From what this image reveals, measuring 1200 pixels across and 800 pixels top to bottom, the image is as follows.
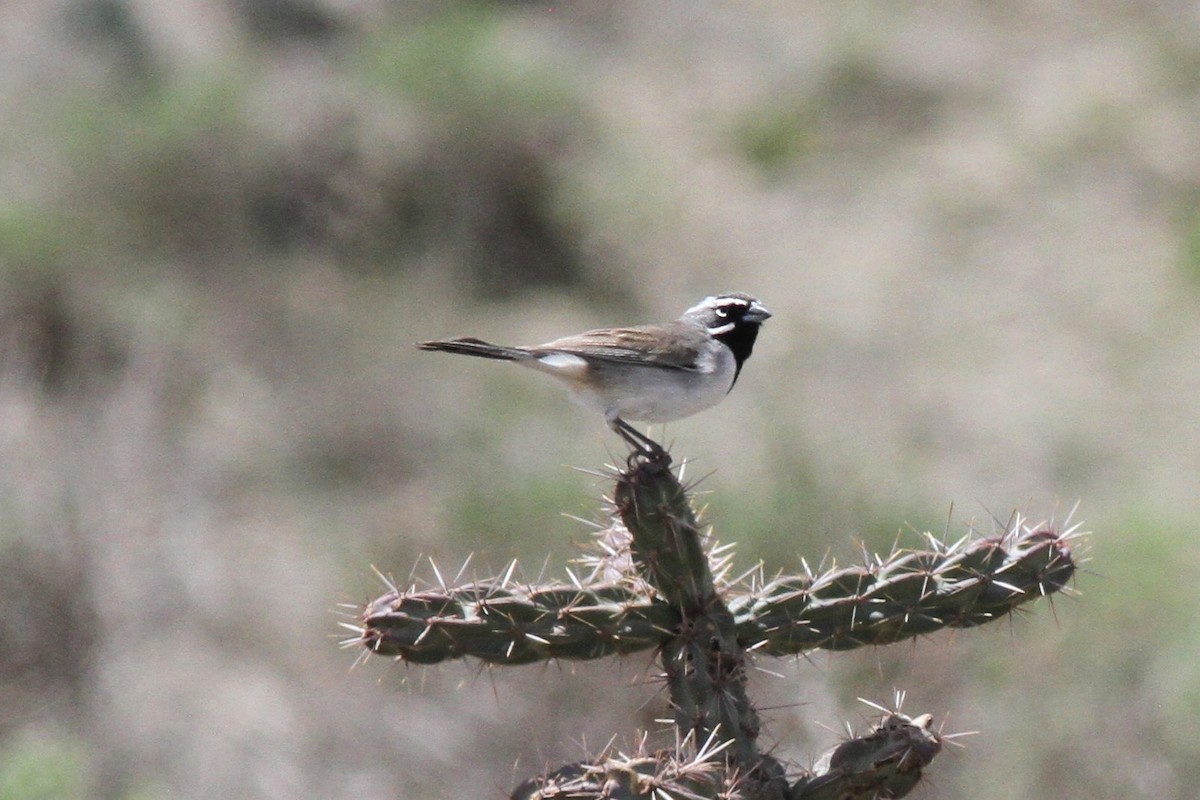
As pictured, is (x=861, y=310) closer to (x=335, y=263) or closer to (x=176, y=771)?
(x=335, y=263)

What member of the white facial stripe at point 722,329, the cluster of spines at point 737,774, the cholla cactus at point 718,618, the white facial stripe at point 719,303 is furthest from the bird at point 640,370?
the cluster of spines at point 737,774

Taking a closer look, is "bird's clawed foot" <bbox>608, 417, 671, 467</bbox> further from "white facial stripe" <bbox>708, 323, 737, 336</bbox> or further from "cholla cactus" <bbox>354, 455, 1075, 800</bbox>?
"white facial stripe" <bbox>708, 323, 737, 336</bbox>

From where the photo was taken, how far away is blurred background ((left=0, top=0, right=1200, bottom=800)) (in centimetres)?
932

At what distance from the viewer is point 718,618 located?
3816 millimetres

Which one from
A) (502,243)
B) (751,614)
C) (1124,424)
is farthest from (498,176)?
(751,614)

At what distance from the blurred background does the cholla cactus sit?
10.9ft

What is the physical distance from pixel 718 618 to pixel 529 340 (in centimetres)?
970

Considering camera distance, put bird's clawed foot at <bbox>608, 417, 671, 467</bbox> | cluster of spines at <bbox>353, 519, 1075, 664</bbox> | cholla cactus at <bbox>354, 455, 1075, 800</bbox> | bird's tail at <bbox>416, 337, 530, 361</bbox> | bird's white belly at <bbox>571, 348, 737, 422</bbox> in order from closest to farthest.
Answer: cholla cactus at <bbox>354, 455, 1075, 800</bbox>, cluster of spines at <bbox>353, 519, 1075, 664</bbox>, bird's clawed foot at <bbox>608, 417, 671, 467</bbox>, bird's tail at <bbox>416, 337, 530, 361</bbox>, bird's white belly at <bbox>571, 348, 737, 422</bbox>

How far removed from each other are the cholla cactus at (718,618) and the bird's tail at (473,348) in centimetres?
71

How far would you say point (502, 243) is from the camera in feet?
48.0

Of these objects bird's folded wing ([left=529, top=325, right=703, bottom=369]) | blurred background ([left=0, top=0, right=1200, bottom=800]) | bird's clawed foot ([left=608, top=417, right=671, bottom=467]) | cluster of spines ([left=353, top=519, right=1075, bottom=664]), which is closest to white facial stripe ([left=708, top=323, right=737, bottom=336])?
bird's folded wing ([left=529, top=325, right=703, bottom=369])

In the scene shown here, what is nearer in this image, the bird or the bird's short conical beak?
the bird

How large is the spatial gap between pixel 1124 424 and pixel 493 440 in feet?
18.1

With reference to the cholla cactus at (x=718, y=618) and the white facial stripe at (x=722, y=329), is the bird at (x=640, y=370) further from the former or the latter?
the cholla cactus at (x=718, y=618)
